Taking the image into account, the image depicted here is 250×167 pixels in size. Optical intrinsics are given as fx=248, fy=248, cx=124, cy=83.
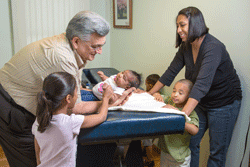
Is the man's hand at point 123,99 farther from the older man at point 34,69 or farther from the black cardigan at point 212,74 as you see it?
the black cardigan at point 212,74

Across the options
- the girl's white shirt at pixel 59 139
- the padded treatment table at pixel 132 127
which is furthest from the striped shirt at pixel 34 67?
the padded treatment table at pixel 132 127

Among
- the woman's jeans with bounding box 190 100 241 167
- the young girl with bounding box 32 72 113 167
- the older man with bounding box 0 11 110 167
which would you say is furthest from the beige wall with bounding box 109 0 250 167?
the young girl with bounding box 32 72 113 167

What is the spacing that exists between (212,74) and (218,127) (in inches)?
21.1

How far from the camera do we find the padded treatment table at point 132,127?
4.76ft

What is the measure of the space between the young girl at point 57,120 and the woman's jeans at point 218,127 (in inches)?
43.0

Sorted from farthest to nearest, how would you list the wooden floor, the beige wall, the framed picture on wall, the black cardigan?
1. the framed picture on wall
2. the wooden floor
3. the beige wall
4. the black cardigan

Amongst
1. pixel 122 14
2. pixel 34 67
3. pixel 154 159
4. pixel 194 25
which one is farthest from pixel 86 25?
pixel 122 14

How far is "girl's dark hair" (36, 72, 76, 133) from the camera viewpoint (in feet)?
4.56

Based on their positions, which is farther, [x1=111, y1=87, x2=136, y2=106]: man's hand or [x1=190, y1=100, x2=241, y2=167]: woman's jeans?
[x1=190, y1=100, x2=241, y2=167]: woman's jeans

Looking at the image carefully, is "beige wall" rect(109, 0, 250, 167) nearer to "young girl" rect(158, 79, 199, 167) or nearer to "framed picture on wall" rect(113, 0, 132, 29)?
"framed picture on wall" rect(113, 0, 132, 29)

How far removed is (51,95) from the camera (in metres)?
1.42

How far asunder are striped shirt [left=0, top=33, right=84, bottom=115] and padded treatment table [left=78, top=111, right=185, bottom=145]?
1.23 feet

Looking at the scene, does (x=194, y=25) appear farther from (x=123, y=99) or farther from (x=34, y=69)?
(x=34, y=69)

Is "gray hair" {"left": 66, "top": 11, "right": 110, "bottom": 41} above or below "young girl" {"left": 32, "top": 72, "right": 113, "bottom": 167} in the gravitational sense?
above
